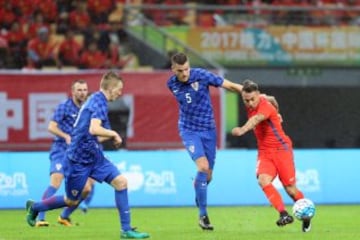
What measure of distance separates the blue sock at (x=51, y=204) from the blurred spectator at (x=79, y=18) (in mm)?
14206

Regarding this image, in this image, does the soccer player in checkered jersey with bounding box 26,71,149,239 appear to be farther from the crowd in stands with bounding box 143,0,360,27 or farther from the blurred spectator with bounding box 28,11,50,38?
the crowd in stands with bounding box 143,0,360,27

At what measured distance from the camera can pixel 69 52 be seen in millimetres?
27031

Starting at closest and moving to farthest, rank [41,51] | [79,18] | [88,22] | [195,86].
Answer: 1. [195,86]
2. [41,51]
3. [79,18]
4. [88,22]

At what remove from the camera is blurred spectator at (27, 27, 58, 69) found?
26453 millimetres

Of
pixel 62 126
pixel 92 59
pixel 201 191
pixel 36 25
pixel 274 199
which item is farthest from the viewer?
pixel 36 25

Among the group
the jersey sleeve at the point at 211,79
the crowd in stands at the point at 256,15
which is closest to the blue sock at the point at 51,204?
the jersey sleeve at the point at 211,79

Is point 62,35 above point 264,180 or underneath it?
underneath

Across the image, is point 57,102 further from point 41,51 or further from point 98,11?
point 98,11

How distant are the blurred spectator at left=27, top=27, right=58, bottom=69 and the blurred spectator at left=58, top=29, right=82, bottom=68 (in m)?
0.24

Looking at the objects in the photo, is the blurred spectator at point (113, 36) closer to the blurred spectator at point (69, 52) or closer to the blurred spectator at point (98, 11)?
the blurred spectator at point (98, 11)

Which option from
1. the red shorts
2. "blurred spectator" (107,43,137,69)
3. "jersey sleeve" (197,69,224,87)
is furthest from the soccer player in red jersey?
"blurred spectator" (107,43,137,69)

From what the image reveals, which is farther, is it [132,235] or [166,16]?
[166,16]

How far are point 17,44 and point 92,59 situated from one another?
6.44 ft

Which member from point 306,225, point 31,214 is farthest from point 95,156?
point 306,225
